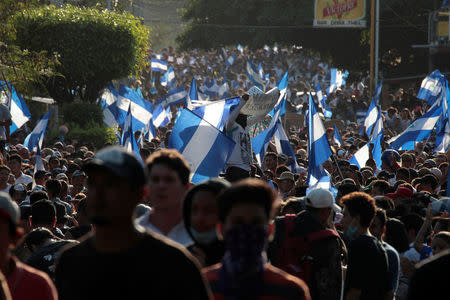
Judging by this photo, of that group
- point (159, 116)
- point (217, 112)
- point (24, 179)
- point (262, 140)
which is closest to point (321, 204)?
point (217, 112)

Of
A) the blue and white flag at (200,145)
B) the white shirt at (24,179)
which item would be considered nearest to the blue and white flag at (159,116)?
the white shirt at (24,179)

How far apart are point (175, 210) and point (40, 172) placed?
671 centimetres

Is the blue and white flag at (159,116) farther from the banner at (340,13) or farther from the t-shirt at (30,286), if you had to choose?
the t-shirt at (30,286)

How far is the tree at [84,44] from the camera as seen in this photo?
2058cm

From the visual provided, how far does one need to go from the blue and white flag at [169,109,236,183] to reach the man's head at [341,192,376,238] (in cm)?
282

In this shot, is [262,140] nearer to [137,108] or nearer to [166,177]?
[137,108]

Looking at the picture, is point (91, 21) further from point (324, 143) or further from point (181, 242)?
point (181, 242)

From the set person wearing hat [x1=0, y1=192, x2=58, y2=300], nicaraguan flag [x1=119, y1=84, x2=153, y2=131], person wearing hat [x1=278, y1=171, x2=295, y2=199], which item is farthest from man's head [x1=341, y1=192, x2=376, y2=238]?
nicaraguan flag [x1=119, y1=84, x2=153, y2=131]

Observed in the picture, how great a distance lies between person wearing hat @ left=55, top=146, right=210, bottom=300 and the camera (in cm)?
312

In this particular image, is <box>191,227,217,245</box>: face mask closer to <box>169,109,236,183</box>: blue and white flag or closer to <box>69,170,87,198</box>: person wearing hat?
<box>169,109,236,183</box>: blue and white flag

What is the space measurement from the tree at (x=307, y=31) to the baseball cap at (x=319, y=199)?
2982 cm

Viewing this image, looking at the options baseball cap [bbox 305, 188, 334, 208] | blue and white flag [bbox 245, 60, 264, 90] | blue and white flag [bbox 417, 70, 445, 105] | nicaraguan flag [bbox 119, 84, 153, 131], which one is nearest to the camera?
baseball cap [bbox 305, 188, 334, 208]

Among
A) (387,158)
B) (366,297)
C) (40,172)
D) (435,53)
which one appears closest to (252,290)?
(366,297)

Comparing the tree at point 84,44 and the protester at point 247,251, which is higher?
the protester at point 247,251
